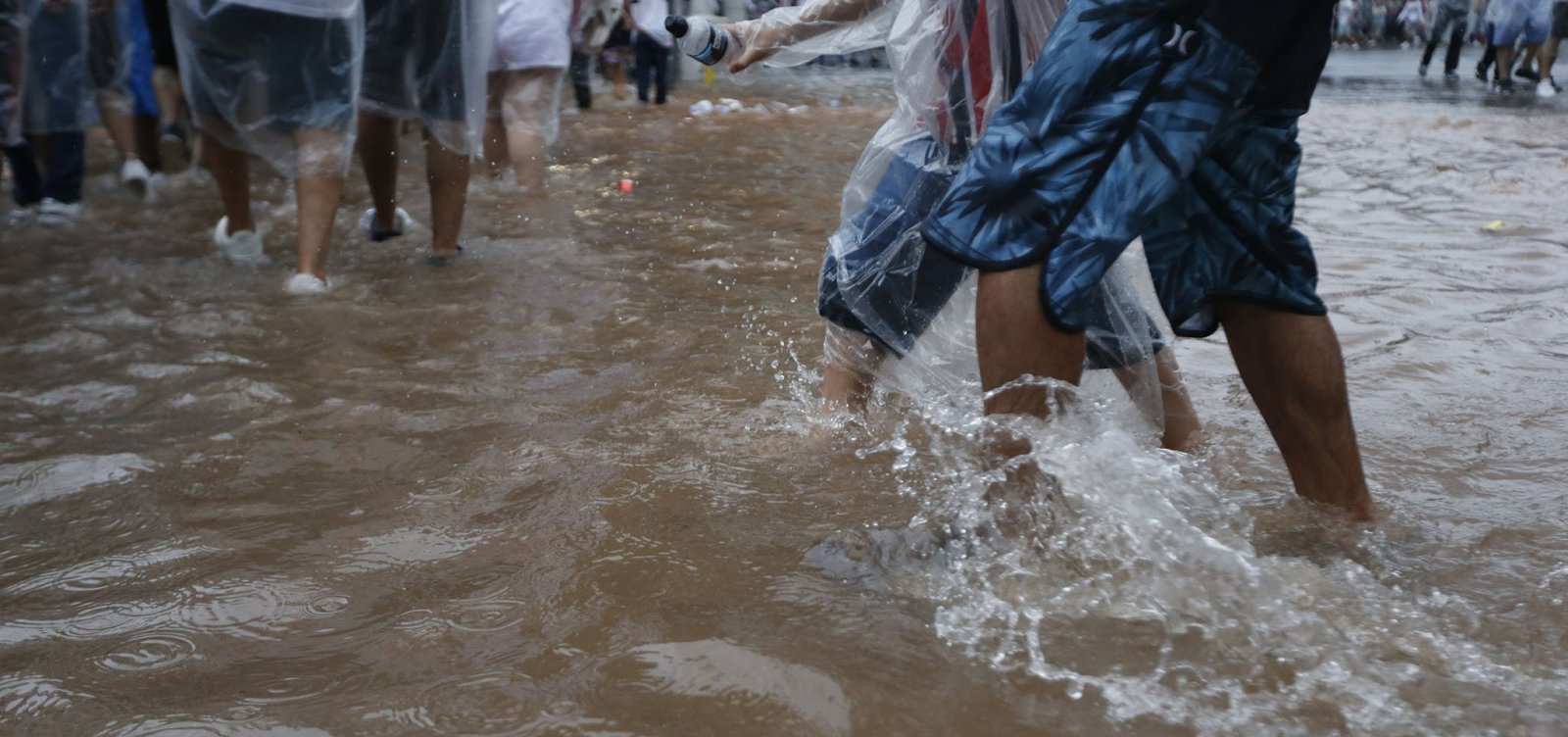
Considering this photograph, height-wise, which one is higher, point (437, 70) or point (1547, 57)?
point (437, 70)

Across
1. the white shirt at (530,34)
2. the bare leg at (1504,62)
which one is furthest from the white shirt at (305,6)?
the bare leg at (1504,62)

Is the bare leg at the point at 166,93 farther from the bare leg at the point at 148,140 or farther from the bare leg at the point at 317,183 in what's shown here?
the bare leg at the point at 317,183

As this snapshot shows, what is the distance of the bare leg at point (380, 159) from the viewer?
459cm

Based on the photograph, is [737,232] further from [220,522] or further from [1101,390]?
[220,522]

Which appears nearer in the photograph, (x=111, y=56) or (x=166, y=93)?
(x=111, y=56)

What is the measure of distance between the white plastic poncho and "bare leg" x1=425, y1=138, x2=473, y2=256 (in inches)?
80.6

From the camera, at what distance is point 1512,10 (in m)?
14.1

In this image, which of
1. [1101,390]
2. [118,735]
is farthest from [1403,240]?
[118,735]

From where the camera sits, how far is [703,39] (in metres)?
2.38

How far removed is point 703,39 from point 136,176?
468cm

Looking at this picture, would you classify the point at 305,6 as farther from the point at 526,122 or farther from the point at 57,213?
the point at 57,213

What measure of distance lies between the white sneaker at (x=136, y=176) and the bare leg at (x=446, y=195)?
Answer: 91.1 inches

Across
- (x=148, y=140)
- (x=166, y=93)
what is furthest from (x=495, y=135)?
(x=166, y=93)

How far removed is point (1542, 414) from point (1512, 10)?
44.0 ft
